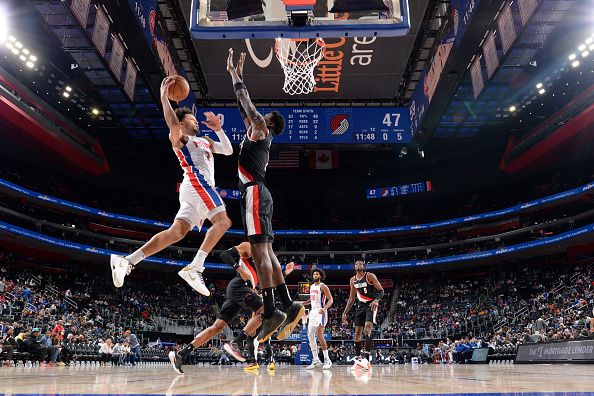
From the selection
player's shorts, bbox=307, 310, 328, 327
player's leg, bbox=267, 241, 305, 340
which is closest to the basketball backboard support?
player's leg, bbox=267, 241, 305, 340

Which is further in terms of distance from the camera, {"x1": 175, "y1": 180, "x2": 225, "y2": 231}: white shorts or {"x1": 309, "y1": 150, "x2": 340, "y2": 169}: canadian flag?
{"x1": 309, "y1": 150, "x2": 340, "y2": 169}: canadian flag

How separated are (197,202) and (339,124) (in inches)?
418

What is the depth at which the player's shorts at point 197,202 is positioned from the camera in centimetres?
497

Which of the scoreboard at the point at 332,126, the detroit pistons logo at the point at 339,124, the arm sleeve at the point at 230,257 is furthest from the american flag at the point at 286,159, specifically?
the arm sleeve at the point at 230,257

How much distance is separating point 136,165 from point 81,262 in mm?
7191

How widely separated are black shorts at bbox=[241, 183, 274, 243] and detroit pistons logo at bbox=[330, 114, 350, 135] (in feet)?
34.9

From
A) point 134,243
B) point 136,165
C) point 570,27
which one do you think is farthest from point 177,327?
point 570,27

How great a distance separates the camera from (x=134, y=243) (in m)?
31.4

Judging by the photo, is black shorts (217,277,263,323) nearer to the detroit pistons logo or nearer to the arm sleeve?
the arm sleeve

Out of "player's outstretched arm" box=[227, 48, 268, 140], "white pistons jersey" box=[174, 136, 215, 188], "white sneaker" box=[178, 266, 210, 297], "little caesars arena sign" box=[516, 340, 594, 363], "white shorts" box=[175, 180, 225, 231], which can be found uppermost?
"player's outstretched arm" box=[227, 48, 268, 140]

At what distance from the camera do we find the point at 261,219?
4.55 metres

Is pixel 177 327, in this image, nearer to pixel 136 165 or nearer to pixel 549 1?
pixel 136 165

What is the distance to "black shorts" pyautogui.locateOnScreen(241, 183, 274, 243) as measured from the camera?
4539 millimetres

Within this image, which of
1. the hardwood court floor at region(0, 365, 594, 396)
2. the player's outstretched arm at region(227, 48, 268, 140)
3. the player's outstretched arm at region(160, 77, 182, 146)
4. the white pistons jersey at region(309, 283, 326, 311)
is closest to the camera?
the hardwood court floor at region(0, 365, 594, 396)
